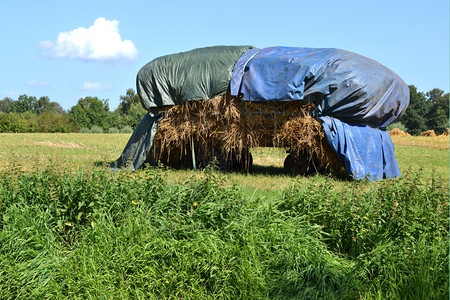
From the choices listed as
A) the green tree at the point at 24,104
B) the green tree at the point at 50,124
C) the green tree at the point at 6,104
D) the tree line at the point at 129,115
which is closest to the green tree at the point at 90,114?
the tree line at the point at 129,115

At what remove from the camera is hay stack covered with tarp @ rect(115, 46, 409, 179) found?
12141mm

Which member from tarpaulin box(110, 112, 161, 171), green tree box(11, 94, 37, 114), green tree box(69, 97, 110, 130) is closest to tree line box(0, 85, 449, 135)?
green tree box(69, 97, 110, 130)

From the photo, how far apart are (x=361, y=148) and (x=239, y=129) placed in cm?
283

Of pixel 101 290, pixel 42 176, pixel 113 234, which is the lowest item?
pixel 101 290

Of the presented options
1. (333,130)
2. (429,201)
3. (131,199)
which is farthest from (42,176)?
(333,130)

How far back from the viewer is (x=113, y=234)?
6453 mm

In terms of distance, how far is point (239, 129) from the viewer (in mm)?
12805

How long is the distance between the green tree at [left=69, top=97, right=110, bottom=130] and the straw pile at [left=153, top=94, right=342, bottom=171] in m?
66.4

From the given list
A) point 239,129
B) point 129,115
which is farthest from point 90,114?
point 239,129

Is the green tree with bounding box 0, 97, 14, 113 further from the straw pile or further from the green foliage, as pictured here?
the straw pile

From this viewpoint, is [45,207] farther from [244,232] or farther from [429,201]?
[429,201]

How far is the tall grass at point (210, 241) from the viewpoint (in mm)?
5688

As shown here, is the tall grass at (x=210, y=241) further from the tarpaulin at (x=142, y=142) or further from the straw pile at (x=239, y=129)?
the tarpaulin at (x=142, y=142)

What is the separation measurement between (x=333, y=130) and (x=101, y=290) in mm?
7706
